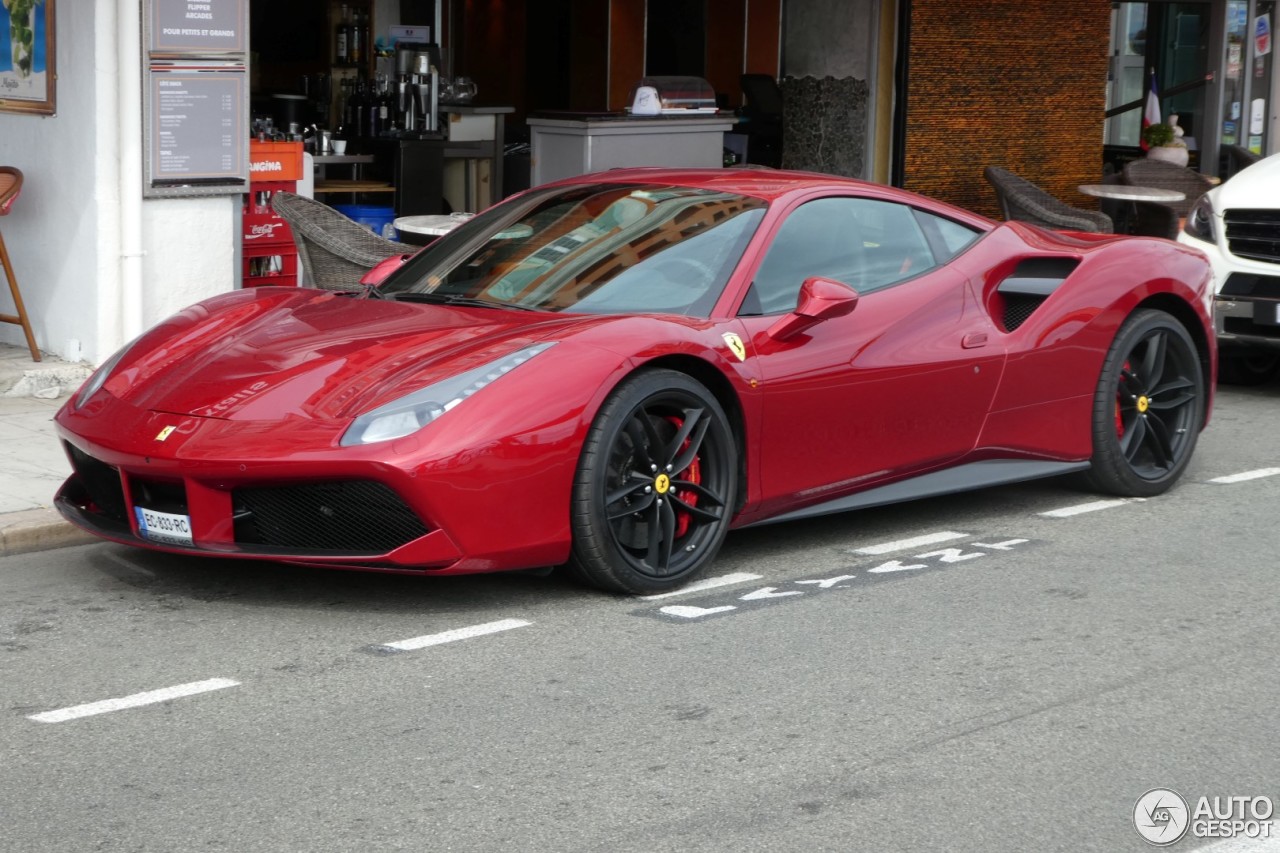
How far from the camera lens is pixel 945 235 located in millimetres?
6848

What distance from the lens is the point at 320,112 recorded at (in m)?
14.8

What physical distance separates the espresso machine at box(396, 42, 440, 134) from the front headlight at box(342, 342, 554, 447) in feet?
27.0

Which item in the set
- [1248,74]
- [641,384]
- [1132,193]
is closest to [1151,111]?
[1248,74]

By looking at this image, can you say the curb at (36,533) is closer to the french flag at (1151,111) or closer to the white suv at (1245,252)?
the white suv at (1245,252)

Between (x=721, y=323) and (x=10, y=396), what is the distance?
4637 millimetres

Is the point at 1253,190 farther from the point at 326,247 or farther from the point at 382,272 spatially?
the point at 382,272

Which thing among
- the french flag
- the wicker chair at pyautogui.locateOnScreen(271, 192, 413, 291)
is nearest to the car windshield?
the wicker chair at pyautogui.locateOnScreen(271, 192, 413, 291)

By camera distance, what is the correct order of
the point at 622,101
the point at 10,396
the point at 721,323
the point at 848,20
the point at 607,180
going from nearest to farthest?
the point at 721,323 < the point at 607,180 < the point at 10,396 < the point at 848,20 < the point at 622,101

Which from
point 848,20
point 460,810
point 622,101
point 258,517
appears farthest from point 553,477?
point 622,101

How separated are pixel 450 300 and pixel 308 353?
756 mm

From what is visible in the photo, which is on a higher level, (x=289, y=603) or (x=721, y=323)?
(x=721, y=323)

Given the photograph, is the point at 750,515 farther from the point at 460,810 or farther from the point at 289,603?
the point at 460,810

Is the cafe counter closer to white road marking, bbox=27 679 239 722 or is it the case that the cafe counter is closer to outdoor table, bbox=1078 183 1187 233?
outdoor table, bbox=1078 183 1187 233

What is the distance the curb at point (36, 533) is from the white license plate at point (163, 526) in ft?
3.25
